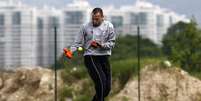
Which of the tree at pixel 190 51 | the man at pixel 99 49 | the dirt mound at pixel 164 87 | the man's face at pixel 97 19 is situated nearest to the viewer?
the man's face at pixel 97 19

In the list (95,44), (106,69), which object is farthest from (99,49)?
(106,69)

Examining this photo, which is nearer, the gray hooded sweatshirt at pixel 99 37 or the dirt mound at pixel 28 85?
the gray hooded sweatshirt at pixel 99 37

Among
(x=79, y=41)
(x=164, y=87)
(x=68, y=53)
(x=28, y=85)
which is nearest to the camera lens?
(x=68, y=53)

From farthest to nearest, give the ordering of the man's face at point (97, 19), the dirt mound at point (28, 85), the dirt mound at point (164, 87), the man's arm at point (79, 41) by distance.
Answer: the dirt mound at point (28, 85)
the dirt mound at point (164, 87)
the man's arm at point (79, 41)
the man's face at point (97, 19)

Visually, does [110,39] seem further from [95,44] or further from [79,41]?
[79,41]

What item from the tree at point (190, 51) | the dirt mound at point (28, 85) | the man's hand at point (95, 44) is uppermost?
the man's hand at point (95, 44)

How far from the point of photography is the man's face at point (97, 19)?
29.3 feet

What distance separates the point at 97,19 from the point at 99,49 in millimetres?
367

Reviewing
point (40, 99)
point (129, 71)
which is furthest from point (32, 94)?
point (129, 71)

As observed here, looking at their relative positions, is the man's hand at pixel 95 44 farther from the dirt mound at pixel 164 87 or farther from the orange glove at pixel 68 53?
the dirt mound at pixel 164 87

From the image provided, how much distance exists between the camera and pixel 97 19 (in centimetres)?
900

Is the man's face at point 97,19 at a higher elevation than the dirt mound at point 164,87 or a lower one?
higher

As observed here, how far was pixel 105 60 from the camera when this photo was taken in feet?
29.9

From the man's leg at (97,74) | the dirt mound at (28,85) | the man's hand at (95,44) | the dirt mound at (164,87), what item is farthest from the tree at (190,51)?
the man's hand at (95,44)
